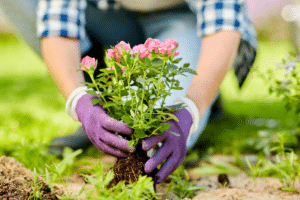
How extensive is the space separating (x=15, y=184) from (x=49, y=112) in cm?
189

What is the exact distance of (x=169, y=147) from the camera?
1234mm

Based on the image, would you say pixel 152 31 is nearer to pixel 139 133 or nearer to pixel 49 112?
pixel 139 133

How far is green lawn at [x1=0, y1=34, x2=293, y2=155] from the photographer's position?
7.43 feet

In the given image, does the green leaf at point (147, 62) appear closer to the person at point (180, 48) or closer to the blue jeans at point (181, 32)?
the person at point (180, 48)

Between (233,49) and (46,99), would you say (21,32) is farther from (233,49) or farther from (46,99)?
(233,49)

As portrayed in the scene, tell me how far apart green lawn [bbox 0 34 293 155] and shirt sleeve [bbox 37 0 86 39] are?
67cm

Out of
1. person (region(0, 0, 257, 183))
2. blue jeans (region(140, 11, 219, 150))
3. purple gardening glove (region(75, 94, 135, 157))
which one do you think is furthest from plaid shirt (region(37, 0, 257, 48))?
purple gardening glove (region(75, 94, 135, 157))

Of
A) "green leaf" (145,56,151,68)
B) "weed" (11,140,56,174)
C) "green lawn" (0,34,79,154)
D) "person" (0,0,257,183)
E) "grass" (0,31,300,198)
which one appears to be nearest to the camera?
"green leaf" (145,56,151,68)

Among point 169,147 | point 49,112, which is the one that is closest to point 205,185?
point 169,147

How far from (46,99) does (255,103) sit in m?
2.54

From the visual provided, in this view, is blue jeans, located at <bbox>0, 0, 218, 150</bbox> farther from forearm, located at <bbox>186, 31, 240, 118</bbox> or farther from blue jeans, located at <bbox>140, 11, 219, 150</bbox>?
forearm, located at <bbox>186, 31, 240, 118</bbox>

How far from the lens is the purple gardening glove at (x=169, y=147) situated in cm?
118

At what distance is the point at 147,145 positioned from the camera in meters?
1.15

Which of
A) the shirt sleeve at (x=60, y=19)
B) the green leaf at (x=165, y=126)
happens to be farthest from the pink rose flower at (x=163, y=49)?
the shirt sleeve at (x=60, y=19)
